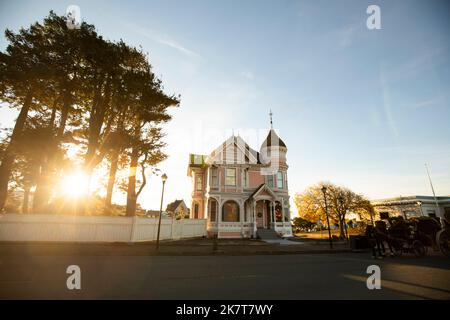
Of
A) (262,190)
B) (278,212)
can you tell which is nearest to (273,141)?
(262,190)

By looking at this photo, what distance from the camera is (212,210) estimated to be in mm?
25797

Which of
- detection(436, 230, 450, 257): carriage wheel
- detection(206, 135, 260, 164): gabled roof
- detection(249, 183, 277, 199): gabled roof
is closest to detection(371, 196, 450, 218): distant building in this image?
detection(249, 183, 277, 199): gabled roof

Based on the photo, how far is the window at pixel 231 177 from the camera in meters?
26.4

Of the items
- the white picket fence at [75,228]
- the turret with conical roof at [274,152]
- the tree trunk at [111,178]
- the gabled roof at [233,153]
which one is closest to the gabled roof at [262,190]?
the turret with conical roof at [274,152]

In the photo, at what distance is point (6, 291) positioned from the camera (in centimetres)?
444

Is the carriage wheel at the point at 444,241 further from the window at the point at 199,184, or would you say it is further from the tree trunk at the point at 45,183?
the tree trunk at the point at 45,183

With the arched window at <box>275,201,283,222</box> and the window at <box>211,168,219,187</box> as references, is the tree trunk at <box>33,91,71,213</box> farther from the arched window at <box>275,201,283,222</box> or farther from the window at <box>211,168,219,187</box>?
the arched window at <box>275,201,283,222</box>

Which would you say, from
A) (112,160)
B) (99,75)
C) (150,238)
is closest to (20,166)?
(112,160)

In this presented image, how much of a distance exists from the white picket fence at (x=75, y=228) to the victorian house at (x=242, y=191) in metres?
9.28

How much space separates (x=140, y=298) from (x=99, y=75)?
17.6 m

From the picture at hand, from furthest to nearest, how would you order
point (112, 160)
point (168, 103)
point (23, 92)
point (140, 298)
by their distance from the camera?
point (168, 103) → point (112, 160) → point (23, 92) → point (140, 298)

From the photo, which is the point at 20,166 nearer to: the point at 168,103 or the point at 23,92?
the point at 23,92

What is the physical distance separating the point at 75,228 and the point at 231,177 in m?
16.9
